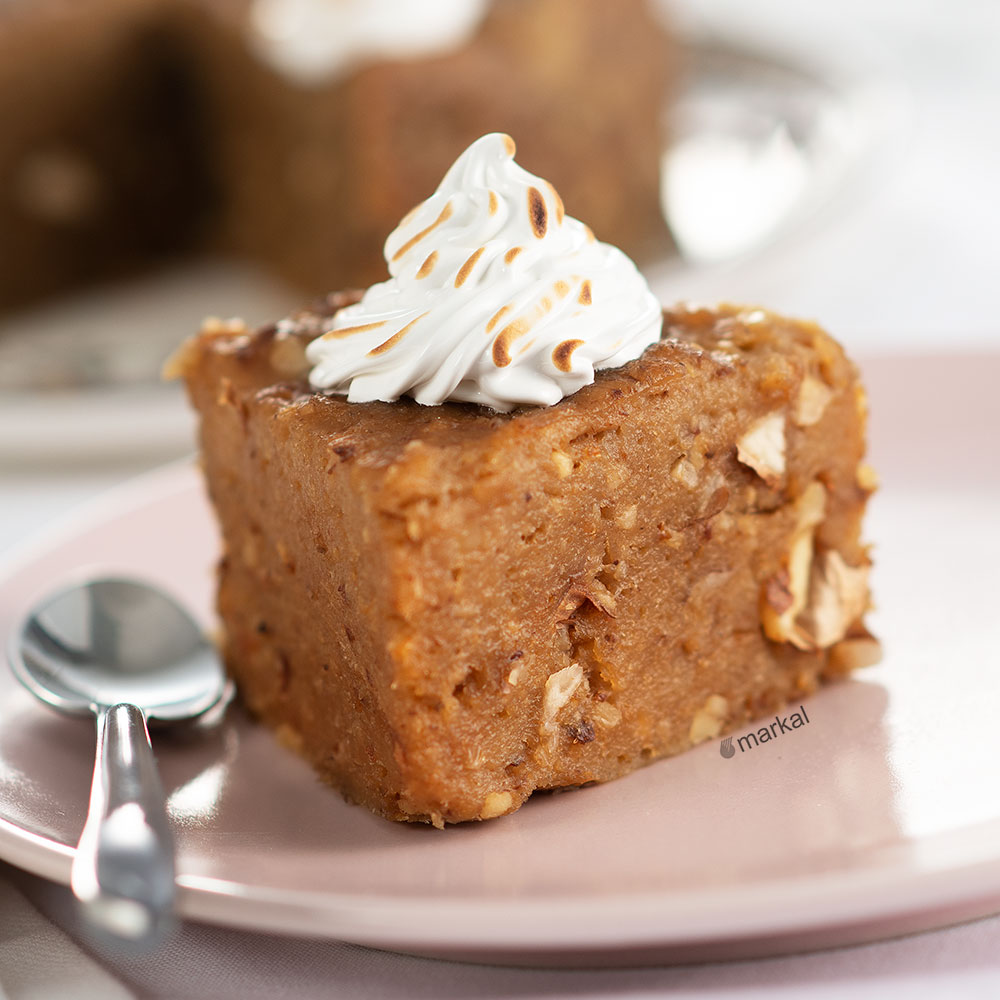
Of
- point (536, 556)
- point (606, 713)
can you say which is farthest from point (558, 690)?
point (536, 556)

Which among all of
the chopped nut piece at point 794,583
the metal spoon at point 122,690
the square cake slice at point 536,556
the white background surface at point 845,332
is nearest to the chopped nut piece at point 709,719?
the square cake slice at point 536,556

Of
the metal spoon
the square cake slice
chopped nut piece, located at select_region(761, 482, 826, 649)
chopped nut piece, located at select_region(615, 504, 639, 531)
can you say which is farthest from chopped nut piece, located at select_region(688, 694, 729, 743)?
the metal spoon

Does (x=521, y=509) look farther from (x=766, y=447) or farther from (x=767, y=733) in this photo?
(x=767, y=733)

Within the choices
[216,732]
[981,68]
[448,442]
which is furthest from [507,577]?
[981,68]

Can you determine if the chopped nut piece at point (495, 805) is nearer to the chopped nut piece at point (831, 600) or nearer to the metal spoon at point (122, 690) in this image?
the metal spoon at point (122, 690)

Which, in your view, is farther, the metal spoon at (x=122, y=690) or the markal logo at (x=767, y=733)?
the markal logo at (x=767, y=733)

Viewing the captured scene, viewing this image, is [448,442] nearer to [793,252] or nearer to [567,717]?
[567,717]
